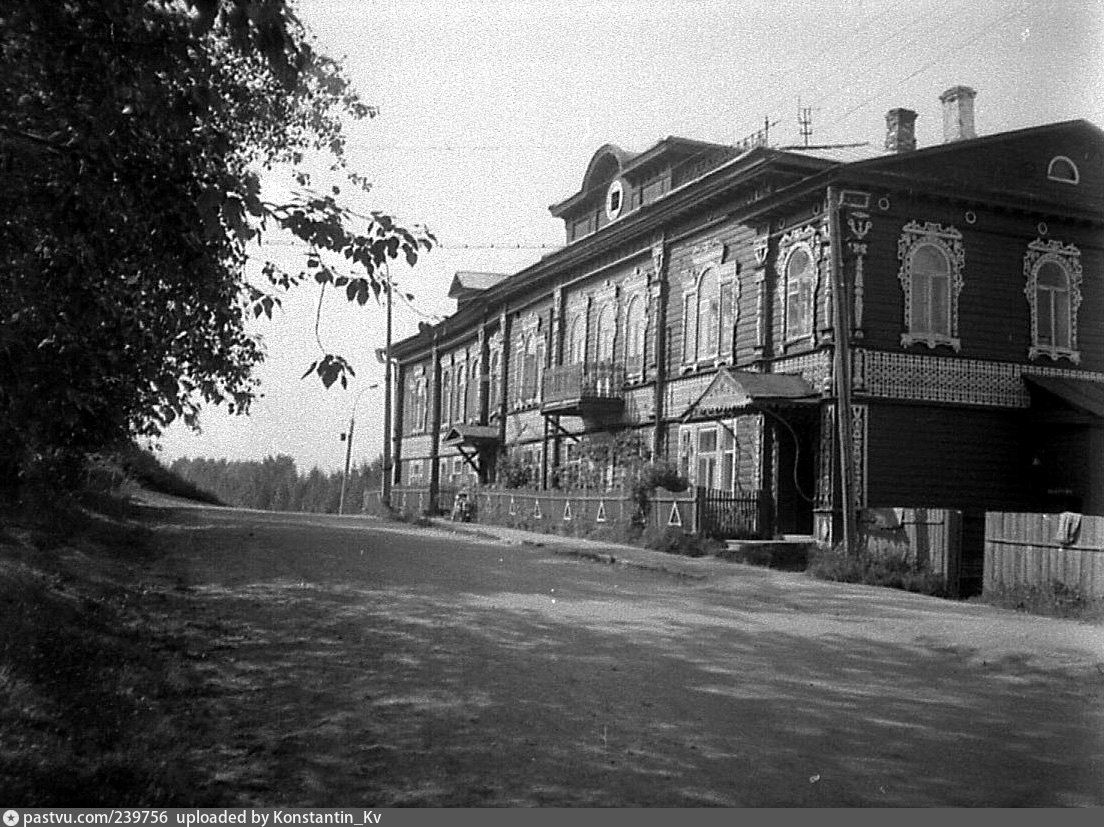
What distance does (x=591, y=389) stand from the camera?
2875 cm

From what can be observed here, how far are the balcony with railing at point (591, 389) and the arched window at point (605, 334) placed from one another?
496 millimetres

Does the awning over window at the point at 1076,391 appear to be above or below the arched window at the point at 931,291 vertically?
below

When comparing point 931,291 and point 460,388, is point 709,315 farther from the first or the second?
point 460,388

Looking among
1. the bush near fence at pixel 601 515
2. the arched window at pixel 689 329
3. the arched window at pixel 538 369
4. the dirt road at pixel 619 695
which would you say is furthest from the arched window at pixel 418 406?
the dirt road at pixel 619 695

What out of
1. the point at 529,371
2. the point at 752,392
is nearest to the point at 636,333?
the point at 529,371

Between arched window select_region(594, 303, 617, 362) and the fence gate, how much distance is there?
8.95 m

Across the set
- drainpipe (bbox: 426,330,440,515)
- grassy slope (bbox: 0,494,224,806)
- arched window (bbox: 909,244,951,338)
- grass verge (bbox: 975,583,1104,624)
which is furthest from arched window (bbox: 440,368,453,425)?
grass verge (bbox: 975,583,1104,624)

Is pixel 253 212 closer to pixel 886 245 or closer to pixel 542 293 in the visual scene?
pixel 886 245

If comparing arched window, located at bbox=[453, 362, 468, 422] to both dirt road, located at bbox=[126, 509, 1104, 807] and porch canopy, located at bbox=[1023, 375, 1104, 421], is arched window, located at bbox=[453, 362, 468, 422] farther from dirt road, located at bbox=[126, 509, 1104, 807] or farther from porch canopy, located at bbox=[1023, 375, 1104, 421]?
dirt road, located at bbox=[126, 509, 1104, 807]

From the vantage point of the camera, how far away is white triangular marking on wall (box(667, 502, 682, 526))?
2131 cm

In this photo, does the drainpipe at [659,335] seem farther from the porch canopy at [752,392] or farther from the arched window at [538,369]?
the arched window at [538,369]

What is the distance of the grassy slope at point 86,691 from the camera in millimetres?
4891

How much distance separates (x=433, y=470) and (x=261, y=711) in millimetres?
38341

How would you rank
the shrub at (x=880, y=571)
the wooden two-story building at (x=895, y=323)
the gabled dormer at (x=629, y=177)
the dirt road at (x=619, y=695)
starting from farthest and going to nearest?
1. the gabled dormer at (x=629, y=177)
2. the wooden two-story building at (x=895, y=323)
3. the shrub at (x=880, y=571)
4. the dirt road at (x=619, y=695)
